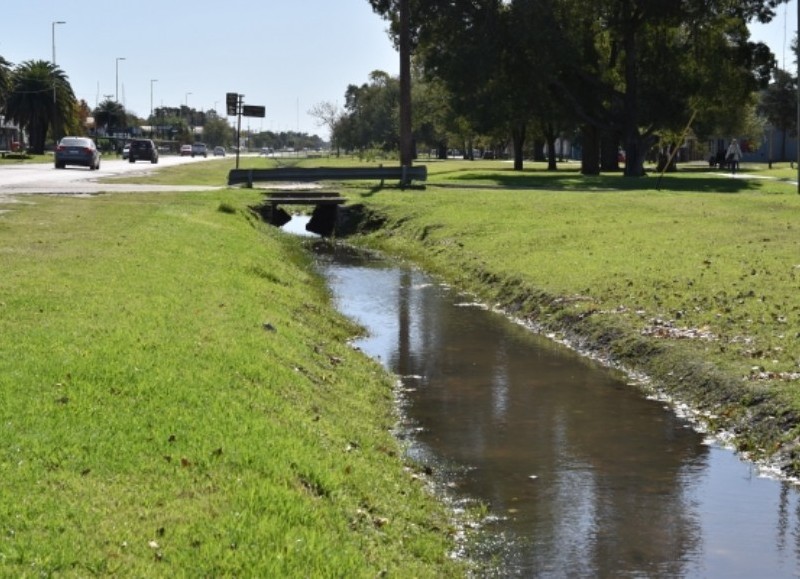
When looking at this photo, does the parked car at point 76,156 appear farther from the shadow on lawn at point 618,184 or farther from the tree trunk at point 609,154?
the tree trunk at point 609,154

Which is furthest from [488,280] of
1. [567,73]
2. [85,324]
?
[567,73]

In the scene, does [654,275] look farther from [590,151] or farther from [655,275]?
[590,151]

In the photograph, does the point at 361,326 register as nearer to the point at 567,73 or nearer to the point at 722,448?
the point at 722,448

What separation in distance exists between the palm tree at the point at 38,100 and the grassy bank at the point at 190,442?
90830 mm

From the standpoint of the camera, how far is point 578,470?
9.80 metres

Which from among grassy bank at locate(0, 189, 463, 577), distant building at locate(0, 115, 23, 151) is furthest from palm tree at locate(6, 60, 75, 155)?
grassy bank at locate(0, 189, 463, 577)

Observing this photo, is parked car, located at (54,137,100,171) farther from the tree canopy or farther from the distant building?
the distant building

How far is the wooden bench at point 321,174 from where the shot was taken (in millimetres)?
43062

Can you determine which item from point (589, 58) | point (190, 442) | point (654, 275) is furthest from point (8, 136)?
point (190, 442)

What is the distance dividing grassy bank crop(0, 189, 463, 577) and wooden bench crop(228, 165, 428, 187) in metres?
27.4

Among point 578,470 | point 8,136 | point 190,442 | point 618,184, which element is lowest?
point 578,470

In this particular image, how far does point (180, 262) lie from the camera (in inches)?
707

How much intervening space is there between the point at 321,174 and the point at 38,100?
65.3m

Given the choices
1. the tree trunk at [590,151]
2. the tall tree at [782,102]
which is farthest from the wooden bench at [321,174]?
the tall tree at [782,102]
